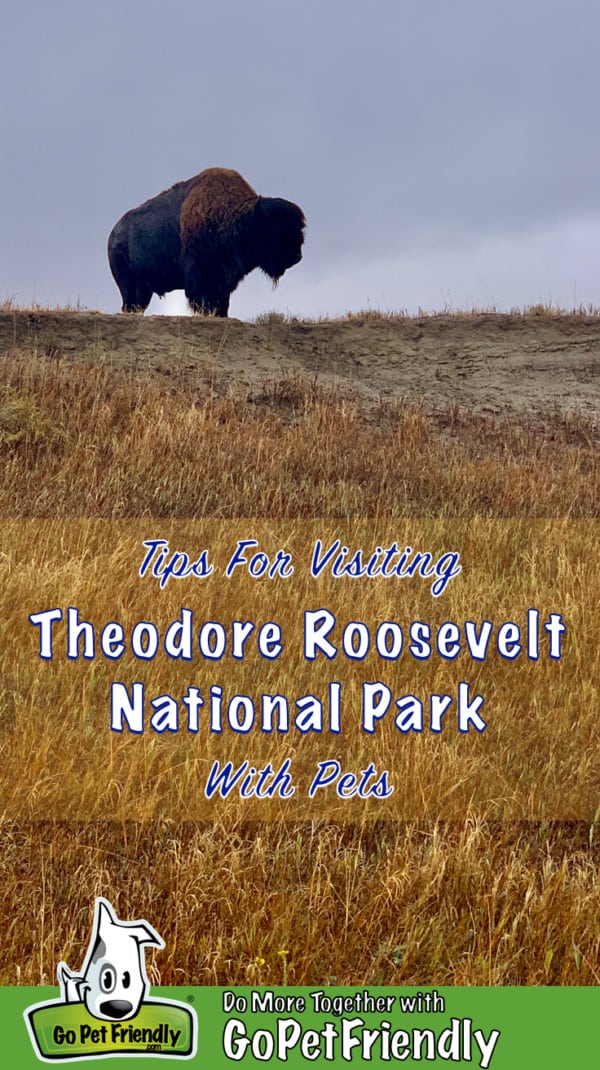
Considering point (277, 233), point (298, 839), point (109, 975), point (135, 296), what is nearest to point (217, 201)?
point (277, 233)

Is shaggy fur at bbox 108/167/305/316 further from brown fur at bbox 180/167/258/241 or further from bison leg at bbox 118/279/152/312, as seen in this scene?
bison leg at bbox 118/279/152/312

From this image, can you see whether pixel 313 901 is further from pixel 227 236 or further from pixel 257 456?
pixel 227 236

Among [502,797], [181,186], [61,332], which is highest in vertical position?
[181,186]

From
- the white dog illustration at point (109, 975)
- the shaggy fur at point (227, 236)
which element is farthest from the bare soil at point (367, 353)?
the white dog illustration at point (109, 975)

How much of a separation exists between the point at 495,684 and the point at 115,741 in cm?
208

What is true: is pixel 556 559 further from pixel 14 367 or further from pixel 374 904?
pixel 14 367

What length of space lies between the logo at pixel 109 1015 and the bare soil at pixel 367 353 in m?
10.7

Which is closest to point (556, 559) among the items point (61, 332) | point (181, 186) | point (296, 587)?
point (296, 587)

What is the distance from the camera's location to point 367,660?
5293mm

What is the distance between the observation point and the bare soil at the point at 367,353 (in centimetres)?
1373

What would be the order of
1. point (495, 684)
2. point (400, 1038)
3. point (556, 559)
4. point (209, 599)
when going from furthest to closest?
point (556, 559) < point (209, 599) < point (495, 684) < point (400, 1038)

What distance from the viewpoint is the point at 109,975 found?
266 centimetres

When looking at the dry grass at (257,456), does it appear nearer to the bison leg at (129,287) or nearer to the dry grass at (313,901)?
the dry grass at (313,901)

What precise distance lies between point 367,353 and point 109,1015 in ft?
46.4
